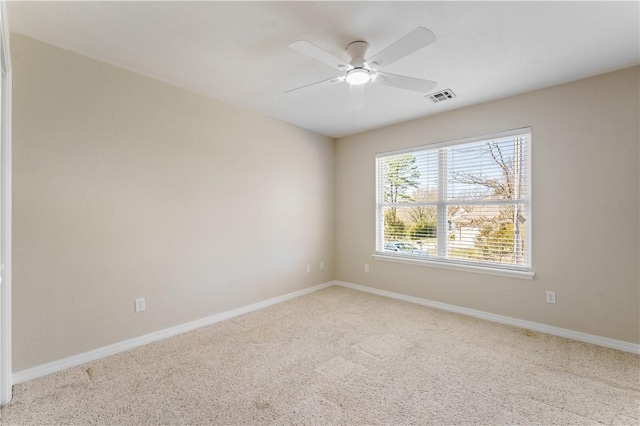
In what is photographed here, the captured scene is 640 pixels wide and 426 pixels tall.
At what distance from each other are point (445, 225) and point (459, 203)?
0.33m

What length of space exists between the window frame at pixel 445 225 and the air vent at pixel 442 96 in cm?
59

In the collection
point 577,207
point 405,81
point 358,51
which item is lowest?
point 577,207

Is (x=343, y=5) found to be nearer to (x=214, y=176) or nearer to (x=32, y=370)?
(x=214, y=176)

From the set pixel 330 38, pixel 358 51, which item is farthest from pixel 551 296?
pixel 330 38

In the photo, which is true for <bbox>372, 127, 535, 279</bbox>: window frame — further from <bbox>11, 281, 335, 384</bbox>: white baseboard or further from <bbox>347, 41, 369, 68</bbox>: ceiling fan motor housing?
<bbox>347, 41, 369, 68</bbox>: ceiling fan motor housing

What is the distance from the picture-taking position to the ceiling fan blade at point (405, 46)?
1.68 m

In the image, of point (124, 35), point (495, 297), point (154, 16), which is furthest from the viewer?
point (495, 297)

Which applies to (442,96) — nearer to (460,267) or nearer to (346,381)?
(460,267)

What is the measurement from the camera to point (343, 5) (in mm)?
1793

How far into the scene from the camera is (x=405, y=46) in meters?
1.82

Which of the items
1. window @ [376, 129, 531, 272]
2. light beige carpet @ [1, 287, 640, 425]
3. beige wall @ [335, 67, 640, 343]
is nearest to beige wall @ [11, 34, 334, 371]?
light beige carpet @ [1, 287, 640, 425]

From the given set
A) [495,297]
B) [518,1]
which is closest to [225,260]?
[495,297]

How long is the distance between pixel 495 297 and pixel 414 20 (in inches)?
115

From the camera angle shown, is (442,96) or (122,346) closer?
(122,346)
